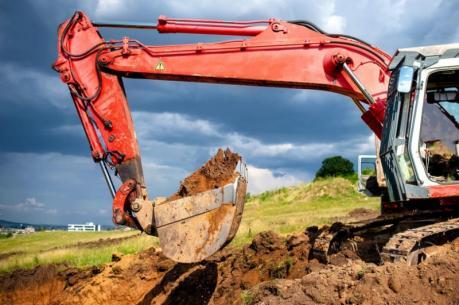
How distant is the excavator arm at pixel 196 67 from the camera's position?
23.7 feet

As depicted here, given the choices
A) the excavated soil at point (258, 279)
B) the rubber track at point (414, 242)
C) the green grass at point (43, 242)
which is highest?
the rubber track at point (414, 242)

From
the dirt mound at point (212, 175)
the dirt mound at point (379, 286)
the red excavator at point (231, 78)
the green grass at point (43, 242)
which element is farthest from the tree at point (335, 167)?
the dirt mound at point (379, 286)

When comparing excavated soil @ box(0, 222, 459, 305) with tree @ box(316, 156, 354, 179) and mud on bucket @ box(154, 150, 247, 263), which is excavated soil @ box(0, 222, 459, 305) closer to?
mud on bucket @ box(154, 150, 247, 263)

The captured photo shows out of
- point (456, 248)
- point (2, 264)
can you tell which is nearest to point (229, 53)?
point (456, 248)

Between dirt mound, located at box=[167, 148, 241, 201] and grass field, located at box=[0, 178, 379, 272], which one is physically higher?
dirt mound, located at box=[167, 148, 241, 201]

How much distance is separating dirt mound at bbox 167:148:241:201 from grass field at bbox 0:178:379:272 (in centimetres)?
575

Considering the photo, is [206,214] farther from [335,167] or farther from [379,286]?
[335,167]

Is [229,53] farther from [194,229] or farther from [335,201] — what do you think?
[335,201]

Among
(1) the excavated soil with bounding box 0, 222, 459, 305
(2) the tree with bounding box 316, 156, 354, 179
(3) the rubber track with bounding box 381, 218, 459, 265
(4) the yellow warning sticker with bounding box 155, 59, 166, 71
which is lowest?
(1) the excavated soil with bounding box 0, 222, 459, 305

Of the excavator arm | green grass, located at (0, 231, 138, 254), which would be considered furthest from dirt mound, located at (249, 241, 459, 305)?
green grass, located at (0, 231, 138, 254)

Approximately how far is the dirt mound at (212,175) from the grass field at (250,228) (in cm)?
575

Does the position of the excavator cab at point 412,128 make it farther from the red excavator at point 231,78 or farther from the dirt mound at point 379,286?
the dirt mound at point 379,286

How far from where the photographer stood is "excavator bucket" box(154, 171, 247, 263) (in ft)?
19.7

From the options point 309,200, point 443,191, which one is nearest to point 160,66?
point 443,191
